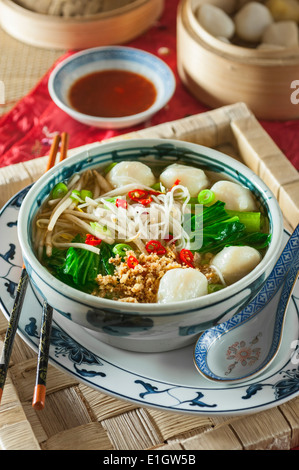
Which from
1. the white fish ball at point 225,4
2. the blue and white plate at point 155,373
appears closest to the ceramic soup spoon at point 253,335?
the blue and white plate at point 155,373

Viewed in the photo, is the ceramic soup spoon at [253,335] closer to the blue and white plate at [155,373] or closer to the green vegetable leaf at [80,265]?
the blue and white plate at [155,373]

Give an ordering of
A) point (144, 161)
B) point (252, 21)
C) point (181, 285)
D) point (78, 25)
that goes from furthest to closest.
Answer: point (78, 25) → point (252, 21) → point (144, 161) → point (181, 285)

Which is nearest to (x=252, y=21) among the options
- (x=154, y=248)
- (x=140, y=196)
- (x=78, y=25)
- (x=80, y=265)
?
(x=78, y=25)

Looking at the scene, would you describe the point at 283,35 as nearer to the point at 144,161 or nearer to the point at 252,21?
the point at 252,21

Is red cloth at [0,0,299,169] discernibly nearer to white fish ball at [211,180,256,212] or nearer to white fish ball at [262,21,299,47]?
white fish ball at [262,21,299,47]

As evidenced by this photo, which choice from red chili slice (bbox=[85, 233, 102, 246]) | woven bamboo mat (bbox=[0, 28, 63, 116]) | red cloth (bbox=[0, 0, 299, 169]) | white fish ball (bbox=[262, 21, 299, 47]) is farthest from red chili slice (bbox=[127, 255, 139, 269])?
white fish ball (bbox=[262, 21, 299, 47])
